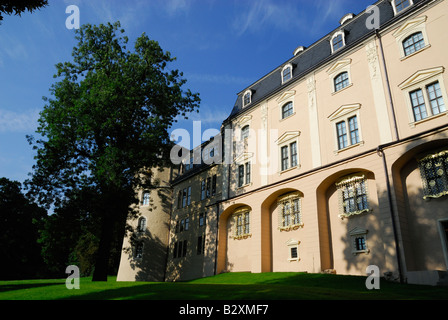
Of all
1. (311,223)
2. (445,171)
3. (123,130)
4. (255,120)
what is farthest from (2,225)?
(445,171)

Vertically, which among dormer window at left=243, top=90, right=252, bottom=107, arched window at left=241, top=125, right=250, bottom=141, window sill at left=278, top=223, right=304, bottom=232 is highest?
dormer window at left=243, top=90, right=252, bottom=107

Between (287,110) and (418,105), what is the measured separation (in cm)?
1005

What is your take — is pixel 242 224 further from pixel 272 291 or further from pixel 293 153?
pixel 272 291

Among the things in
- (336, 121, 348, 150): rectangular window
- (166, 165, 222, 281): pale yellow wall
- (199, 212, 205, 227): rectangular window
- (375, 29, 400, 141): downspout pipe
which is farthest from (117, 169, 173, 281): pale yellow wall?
(375, 29, 400, 141): downspout pipe

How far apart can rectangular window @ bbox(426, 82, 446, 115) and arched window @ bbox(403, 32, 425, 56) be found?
8.97ft

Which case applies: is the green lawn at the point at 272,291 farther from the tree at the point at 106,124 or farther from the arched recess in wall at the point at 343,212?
the tree at the point at 106,124

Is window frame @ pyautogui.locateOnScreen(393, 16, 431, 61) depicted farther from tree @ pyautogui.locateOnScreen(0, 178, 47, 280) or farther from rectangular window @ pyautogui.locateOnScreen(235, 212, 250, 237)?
tree @ pyautogui.locateOnScreen(0, 178, 47, 280)

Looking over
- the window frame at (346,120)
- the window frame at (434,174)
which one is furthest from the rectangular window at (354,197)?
the window frame at (434,174)

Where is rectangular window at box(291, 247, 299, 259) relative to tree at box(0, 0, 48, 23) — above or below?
below

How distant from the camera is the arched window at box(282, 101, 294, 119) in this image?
2634 centimetres

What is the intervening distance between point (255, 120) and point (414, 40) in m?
13.2

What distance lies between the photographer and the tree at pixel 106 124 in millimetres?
23345

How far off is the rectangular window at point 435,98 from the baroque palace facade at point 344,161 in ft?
0.31
